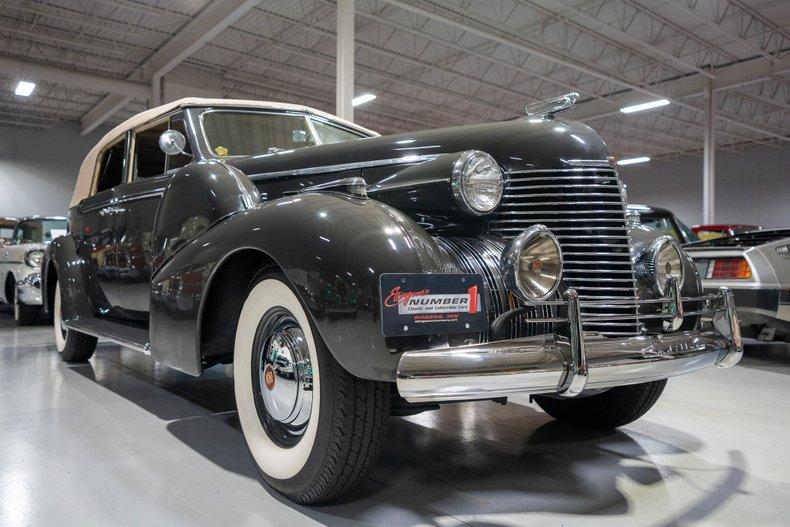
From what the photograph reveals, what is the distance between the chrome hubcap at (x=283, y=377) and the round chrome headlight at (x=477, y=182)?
0.76m

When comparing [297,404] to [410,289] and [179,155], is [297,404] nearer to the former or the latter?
[410,289]

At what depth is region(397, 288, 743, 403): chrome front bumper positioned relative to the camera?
166 centimetres

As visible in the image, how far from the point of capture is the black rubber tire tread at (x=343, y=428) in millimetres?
1836

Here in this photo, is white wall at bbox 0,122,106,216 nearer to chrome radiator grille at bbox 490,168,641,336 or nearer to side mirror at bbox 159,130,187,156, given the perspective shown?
side mirror at bbox 159,130,187,156

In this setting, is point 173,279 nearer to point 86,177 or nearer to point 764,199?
point 86,177

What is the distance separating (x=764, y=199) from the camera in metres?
21.6

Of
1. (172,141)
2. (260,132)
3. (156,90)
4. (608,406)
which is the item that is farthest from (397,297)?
(156,90)

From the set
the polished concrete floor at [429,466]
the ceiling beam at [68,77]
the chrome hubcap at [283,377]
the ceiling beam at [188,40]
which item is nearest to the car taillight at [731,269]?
the polished concrete floor at [429,466]

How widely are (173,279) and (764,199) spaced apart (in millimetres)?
23609

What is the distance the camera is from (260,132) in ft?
11.5

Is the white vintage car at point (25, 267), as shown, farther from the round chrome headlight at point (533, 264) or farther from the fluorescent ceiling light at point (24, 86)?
the round chrome headlight at point (533, 264)

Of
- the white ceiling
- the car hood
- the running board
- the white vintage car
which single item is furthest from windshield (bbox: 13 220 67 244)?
the car hood

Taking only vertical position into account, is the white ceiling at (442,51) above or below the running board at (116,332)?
above

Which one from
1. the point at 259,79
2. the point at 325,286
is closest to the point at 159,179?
the point at 325,286
